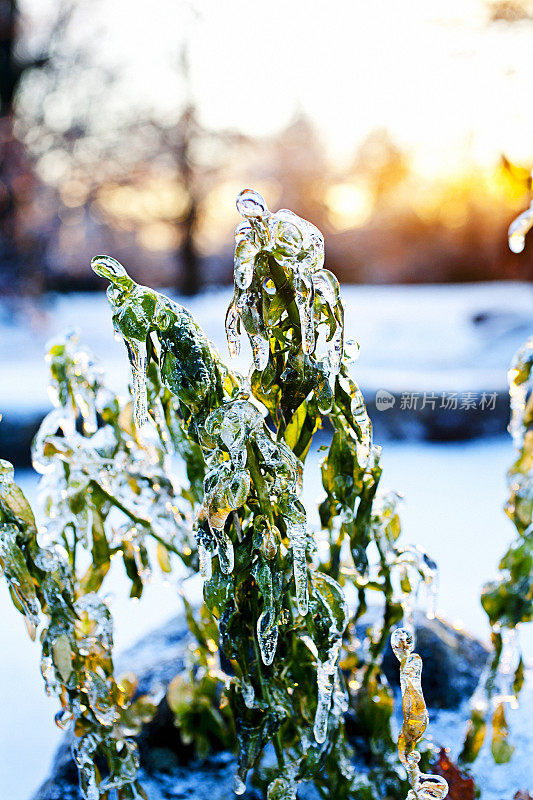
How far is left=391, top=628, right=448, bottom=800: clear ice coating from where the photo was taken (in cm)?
50

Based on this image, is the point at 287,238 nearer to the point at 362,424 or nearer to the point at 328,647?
the point at 362,424

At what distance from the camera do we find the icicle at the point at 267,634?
1.62ft

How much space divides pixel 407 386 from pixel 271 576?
2.83 metres

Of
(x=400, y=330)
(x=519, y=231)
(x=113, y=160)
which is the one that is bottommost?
(x=519, y=231)

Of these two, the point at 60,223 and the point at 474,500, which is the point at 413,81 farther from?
the point at 474,500

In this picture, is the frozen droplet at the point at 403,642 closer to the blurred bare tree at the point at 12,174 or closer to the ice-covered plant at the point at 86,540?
the ice-covered plant at the point at 86,540

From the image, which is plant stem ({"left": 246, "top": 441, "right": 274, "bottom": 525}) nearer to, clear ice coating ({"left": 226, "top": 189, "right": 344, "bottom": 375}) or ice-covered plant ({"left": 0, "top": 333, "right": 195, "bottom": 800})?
clear ice coating ({"left": 226, "top": 189, "right": 344, "bottom": 375})

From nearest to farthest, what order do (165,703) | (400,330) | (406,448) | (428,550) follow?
(165,703), (428,550), (406,448), (400,330)

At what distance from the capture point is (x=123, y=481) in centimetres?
69

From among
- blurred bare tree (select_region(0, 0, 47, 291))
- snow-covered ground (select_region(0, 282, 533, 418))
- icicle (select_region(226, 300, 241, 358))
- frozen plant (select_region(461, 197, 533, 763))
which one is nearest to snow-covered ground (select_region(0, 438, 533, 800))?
frozen plant (select_region(461, 197, 533, 763))

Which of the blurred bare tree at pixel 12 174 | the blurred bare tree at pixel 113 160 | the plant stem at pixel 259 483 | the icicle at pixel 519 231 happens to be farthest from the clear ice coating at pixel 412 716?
the blurred bare tree at pixel 113 160

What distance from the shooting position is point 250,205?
0.44m

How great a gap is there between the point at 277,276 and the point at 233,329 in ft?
0.15

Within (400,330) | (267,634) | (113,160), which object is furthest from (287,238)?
(113,160)
